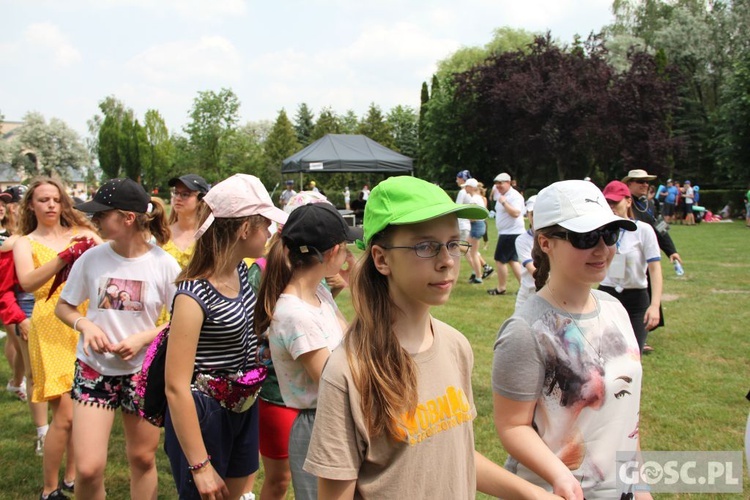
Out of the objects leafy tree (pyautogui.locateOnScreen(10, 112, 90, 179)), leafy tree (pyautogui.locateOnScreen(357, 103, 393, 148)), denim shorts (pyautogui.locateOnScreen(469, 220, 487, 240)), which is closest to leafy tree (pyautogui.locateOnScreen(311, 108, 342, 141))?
leafy tree (pyautogui.locateOnScreen(357, 103, 393, 148))

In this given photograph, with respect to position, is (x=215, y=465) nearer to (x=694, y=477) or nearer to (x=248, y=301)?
(x=248, y=301)

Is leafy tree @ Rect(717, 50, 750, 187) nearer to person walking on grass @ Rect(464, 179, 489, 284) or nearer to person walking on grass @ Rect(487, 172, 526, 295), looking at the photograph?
person walking on grass @ Rect(464, 179, 489, 284)

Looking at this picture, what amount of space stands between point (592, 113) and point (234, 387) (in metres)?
37.1

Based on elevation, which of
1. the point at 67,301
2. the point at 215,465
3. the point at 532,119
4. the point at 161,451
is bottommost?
the point at 161,451

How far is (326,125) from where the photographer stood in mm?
60406

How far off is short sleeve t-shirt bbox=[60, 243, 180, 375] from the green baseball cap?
1.97 m

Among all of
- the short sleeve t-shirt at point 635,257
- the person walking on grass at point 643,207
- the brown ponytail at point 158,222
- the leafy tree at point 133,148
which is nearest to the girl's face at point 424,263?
the brown ponytail at point 158,222

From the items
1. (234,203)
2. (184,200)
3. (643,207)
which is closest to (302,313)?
(234,203)

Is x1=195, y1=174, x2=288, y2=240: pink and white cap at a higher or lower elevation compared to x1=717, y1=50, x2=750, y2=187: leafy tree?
lower

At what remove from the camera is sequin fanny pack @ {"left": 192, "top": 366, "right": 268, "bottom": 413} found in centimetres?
278

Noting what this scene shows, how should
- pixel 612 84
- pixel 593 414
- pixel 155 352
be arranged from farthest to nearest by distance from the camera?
pixel 612 84, pixel 155 352, pixel 593 414

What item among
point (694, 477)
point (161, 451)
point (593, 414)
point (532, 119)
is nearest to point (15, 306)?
point (161, 451)

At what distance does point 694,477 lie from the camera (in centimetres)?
432

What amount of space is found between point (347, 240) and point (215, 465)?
122cm
